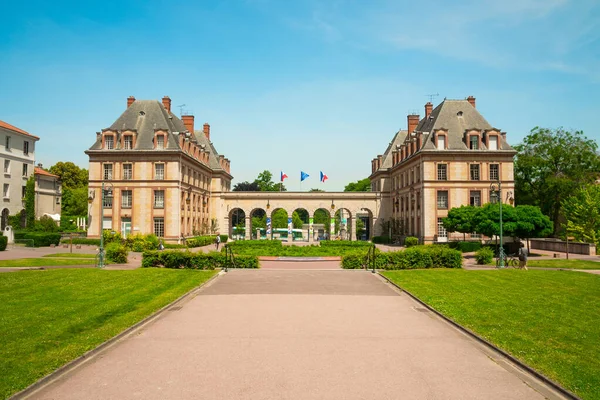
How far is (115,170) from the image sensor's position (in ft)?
171

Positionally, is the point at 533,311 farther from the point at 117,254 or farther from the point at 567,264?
the point at 117,254

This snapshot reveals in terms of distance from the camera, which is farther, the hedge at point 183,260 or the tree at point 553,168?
the tree at point 553,168

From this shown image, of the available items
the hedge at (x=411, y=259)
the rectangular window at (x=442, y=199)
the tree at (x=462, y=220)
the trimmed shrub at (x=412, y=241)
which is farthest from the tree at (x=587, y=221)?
the hedge at (x=411, y=259)

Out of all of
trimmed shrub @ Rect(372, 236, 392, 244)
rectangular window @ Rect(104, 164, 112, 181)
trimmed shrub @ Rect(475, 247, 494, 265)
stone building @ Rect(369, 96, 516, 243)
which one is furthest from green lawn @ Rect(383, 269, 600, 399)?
rectangular window @ Rect(104, 164, 112, 181)

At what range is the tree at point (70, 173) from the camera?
8419cm

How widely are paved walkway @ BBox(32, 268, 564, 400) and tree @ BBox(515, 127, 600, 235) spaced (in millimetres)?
52910

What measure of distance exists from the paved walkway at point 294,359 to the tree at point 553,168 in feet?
174

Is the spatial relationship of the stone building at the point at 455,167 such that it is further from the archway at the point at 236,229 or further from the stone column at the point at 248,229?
the archway at the point at 236,229

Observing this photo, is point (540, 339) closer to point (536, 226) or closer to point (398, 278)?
point (398, 278)

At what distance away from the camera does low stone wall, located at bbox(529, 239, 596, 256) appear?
131 ft

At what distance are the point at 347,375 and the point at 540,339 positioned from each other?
571cm

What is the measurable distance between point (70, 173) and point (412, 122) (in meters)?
64.4

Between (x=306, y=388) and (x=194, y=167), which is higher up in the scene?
(x=194, y=167)

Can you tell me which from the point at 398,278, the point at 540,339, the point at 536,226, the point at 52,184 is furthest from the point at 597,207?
the point at 52,184
